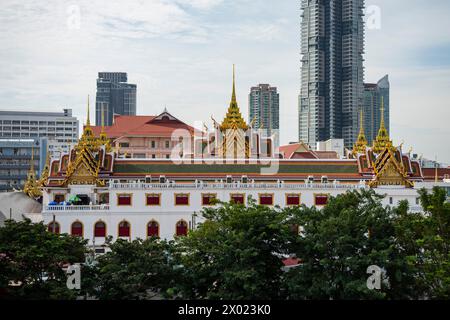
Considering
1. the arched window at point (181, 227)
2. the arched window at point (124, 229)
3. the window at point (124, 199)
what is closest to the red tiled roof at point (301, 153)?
the arched window at point (181, 227)

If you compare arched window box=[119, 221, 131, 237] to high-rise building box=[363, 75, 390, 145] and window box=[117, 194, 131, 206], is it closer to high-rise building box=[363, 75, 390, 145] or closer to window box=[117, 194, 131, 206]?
window box=[117, 194, 131, 206]

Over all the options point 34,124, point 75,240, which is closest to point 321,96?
point 34,124

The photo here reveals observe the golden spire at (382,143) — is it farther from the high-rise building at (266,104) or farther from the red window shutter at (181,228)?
the high-rise building at (266,104)

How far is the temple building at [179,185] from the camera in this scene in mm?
52312

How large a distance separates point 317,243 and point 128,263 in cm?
811

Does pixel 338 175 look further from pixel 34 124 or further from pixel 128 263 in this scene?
pixel 34 124

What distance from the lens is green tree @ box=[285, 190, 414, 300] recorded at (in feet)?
92.8

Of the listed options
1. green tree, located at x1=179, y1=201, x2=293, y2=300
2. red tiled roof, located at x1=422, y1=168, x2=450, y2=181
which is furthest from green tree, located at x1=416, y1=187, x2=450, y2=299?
red tiled roof, located at x1=422, y1=168, x2=450, y2=181

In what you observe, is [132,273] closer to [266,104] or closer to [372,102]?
[266,104]

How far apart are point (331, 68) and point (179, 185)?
113m

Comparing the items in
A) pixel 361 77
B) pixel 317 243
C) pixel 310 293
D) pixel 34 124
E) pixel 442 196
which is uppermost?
pixel 361 77

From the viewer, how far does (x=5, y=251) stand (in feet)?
101

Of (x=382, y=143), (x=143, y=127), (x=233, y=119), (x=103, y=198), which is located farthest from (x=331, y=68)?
(x=103, y=198)

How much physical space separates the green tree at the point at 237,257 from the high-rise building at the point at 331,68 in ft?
430
